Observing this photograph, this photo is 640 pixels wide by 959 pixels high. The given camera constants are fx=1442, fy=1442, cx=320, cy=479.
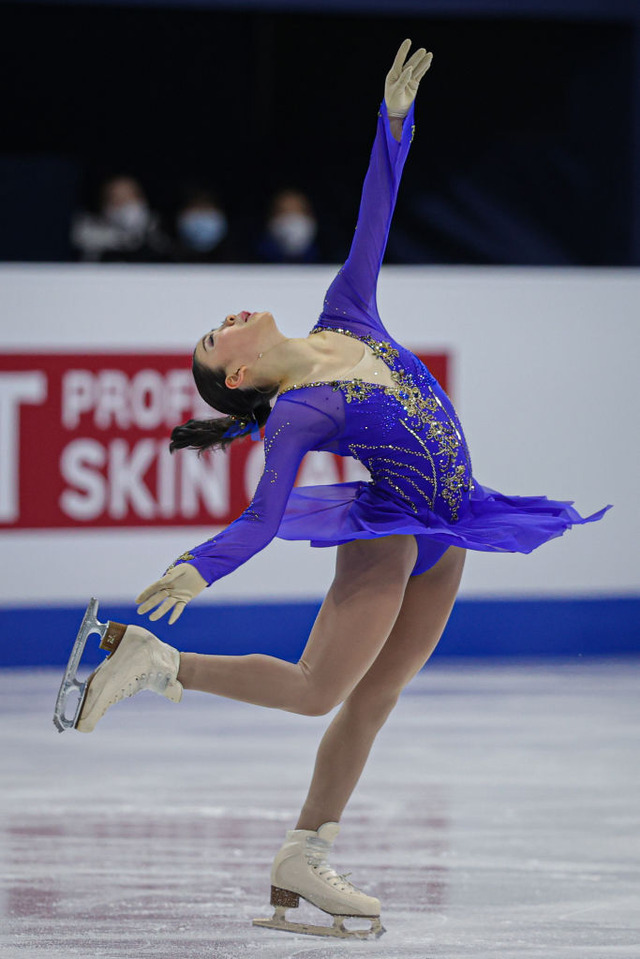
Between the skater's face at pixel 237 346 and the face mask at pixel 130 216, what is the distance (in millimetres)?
4185

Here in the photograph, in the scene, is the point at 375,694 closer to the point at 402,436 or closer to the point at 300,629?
the point at 402,436

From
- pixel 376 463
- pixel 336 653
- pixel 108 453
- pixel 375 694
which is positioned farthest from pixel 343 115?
pixel 336 653

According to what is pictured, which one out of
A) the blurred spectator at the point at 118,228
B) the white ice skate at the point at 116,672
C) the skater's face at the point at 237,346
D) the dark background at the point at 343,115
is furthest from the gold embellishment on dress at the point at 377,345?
the dark background at the point at 343,115

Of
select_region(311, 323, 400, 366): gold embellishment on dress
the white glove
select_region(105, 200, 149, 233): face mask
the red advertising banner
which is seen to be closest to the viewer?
select_region(311, 323, 400, 366): gold embellishment on dress

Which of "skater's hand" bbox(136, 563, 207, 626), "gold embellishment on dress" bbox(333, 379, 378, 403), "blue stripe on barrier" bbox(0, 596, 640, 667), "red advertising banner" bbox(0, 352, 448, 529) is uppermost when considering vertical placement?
"gold embellishment on dress" bbox(333, 379, 378, 403)

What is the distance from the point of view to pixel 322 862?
2.86m

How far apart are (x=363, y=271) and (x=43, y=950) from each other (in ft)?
4.75

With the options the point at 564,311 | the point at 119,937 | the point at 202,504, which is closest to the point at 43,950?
the point at 119,937

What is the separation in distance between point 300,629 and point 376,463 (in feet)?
10.4

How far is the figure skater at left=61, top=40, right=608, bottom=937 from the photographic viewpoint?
8.71ft

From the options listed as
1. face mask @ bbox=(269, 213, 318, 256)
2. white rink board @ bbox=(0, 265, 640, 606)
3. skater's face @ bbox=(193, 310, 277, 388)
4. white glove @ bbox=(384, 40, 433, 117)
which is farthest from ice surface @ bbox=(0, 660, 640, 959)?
face mask @ bbox=(269, 213, 318, 256)

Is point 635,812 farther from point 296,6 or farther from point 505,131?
point 505,131

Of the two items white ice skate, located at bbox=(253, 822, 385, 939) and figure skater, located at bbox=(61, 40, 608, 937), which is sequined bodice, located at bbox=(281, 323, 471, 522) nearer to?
figure skater, located at bbox=(61, 40, 608, 937)

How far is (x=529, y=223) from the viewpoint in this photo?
27.1ft
